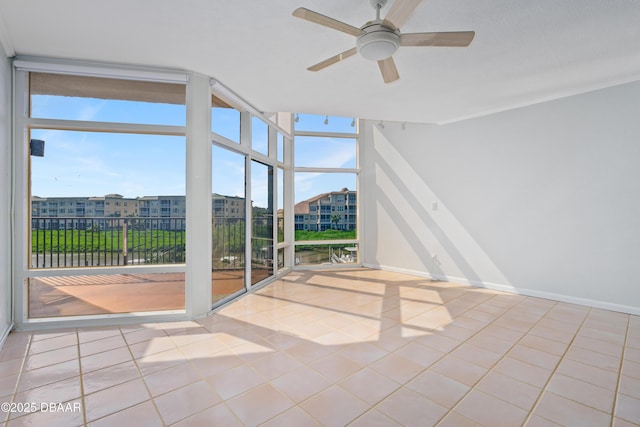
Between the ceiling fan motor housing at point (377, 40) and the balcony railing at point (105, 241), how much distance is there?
8.10 feet

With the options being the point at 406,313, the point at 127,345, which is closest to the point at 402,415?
the point at 406,313

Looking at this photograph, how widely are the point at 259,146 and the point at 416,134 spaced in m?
2.76

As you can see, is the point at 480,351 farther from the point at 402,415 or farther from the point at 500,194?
the point at 500,194

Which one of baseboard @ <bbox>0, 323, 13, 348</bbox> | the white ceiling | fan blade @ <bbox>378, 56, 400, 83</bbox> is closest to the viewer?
the white ceiling

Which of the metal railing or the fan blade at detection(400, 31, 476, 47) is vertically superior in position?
the fan blade at detection(400, 31, 476, 47)

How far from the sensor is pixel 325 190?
5.97m

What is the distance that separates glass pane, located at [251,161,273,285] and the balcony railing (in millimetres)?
1239

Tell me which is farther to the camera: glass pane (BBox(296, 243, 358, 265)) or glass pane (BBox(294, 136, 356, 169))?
glass pane (BBox(296, 243, 358, 265))

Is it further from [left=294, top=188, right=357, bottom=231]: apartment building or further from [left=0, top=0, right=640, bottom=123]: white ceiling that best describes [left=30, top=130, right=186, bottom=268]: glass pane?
[left=294, top=188, right=357, bottom=231]: apartment building

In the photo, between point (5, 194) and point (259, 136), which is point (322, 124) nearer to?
point (259, 136)

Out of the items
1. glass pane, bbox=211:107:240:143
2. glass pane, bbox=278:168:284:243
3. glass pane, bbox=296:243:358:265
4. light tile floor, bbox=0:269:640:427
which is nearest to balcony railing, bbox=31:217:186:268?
light tile floor, bbox=0:269:640:427

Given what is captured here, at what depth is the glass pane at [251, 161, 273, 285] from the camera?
4.48 metres

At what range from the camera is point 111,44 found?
2.71 m

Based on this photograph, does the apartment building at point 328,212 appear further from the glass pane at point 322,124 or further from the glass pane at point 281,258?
the glass pane at point 322,124
